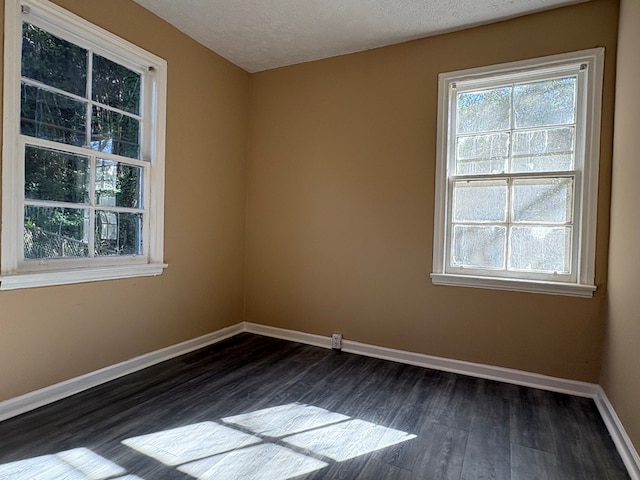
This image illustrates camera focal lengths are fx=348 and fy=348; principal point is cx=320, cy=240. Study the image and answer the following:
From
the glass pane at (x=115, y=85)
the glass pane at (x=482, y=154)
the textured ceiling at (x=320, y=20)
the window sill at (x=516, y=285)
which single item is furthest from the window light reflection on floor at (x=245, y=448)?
the textured ceiling at (x=320, y=20)

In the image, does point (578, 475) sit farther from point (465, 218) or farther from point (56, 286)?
point (56, 286)

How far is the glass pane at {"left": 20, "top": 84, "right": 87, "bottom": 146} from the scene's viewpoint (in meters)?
2.04

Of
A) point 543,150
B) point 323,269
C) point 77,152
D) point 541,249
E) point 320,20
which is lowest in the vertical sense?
point 323,269

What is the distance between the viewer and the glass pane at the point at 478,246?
2.70m

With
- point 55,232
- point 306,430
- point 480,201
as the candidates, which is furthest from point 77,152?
point 480,201

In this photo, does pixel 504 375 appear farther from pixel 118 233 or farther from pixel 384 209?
pixel 118 233

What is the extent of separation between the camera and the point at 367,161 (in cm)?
310

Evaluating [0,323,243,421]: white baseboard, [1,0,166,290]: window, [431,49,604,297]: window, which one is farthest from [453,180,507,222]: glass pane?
[0,323,243,421]: white baseboard

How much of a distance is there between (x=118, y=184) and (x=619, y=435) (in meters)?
3.45

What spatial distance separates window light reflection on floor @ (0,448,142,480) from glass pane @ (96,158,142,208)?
1529 mm

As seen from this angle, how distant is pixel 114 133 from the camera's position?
2.51 meters

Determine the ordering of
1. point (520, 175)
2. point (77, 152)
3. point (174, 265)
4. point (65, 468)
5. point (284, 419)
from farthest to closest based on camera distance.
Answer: point (174, 265)
point (520, 175)
point (77, 152)
point (284, 419)
point (65, 468)

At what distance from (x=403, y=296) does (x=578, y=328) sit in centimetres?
123

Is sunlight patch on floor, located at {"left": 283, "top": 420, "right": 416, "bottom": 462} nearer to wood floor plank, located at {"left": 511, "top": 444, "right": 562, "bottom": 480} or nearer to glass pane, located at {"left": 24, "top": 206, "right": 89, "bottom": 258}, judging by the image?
wood floor plank, located at {"left": 511, "top": 444, "right": 562, "bottom": 480}
